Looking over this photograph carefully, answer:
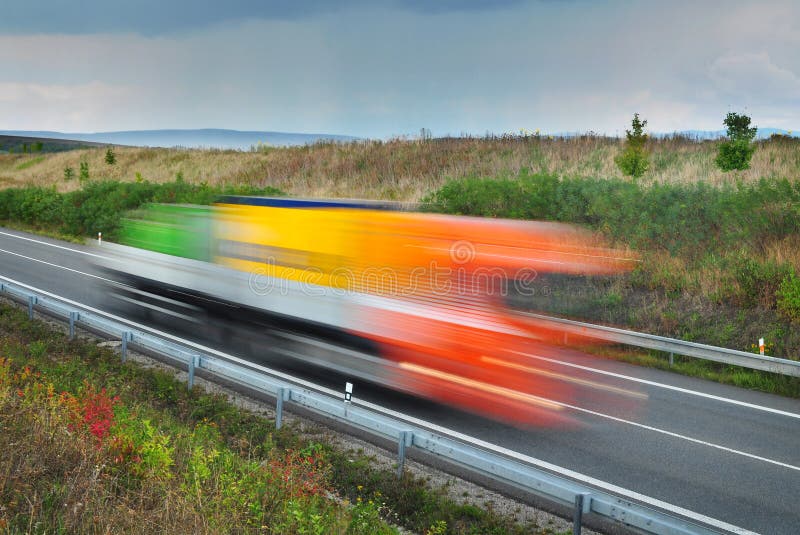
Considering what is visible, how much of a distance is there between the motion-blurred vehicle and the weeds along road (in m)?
0.40

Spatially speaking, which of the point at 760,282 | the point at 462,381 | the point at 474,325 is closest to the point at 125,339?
the point at 462,381

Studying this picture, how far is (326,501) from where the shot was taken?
22.0ft

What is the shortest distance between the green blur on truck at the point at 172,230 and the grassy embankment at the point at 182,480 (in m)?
4.42

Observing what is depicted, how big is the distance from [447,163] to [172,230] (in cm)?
2719

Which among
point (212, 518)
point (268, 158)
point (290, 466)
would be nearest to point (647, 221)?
point (290, 466)

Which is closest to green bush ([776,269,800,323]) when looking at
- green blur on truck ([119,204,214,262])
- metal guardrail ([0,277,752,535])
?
metal guardrail ([0,277,752,535])

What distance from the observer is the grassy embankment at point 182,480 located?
5828mm

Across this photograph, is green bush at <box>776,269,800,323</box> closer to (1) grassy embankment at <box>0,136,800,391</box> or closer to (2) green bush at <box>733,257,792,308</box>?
(1) grassy embankment at <box>0,136,800,391</box>

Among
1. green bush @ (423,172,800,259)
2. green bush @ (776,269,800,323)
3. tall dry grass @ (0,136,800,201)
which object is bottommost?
green bush @ (776,269,800,323)

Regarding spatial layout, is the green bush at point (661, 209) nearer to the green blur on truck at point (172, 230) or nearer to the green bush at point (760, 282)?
the green bush at point (760, 282)

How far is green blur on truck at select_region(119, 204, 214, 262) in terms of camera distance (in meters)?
13.6

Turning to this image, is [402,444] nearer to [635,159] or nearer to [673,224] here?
[673,224]

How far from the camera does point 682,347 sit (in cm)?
1309

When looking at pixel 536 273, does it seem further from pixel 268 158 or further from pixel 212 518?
pixel 268 158
